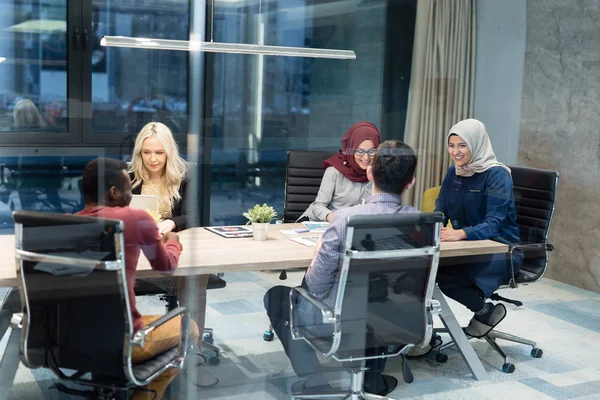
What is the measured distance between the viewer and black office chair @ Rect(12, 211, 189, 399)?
233 centimetres

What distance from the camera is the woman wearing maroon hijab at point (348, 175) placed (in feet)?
8.97

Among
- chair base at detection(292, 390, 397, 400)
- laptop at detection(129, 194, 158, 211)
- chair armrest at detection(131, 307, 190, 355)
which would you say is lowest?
chair base at detection(292, 390, 397, 400)

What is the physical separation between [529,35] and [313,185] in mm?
1143

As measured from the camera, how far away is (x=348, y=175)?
2.75 meters

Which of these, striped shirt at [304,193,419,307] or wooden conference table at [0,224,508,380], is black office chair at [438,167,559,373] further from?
striped shirt at [304,193,419,307]

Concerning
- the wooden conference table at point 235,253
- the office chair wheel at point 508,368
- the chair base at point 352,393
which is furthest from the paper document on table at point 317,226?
the office chair wheel at point 508,368

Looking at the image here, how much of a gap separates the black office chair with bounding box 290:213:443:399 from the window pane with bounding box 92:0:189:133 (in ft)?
2.49

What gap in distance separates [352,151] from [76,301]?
3.54 ft

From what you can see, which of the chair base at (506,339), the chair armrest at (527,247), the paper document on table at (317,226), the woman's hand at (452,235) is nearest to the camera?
the paper document on table at (317,226)

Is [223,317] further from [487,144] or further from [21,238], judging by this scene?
[487,144]

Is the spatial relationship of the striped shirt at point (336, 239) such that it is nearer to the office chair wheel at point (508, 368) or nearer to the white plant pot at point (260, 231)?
the white plant pot at point (260, 231)

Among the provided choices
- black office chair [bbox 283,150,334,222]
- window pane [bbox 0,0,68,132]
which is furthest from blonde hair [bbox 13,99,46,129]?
black office chair [bbox 283,150,334,222]

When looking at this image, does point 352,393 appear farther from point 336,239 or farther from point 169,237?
point 169,237

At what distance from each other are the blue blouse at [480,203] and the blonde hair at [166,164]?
0.96 metres
